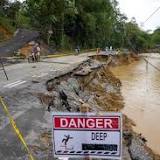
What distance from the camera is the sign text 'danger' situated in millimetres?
6121

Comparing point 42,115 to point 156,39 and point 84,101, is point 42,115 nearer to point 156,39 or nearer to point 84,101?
point 84,101

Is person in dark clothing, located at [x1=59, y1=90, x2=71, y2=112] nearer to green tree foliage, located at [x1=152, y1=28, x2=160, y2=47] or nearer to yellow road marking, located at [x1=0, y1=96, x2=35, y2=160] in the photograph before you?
yellow road marking, located at [x1=0, y1=96, x2=35, y2=160]

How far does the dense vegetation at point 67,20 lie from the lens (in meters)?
45.0

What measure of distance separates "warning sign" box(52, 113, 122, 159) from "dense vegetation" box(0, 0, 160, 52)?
34.3 m

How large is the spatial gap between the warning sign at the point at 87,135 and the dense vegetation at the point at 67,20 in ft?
113

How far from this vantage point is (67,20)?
55.2 m

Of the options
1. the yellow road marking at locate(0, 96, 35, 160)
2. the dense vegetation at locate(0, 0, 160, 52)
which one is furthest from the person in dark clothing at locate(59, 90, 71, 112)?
the dense vegetation at locate(0, 0, 160, 52)

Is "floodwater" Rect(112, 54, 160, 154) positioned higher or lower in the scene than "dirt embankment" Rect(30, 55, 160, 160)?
lower

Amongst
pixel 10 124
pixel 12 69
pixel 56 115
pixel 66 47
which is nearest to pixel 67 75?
pixel 12 69

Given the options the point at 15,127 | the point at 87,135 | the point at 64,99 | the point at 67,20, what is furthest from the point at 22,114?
the point at 67,20

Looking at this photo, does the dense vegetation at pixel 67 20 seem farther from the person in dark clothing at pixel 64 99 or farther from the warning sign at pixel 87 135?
the warning sign at pixel 87 135

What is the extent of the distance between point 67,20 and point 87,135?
49.8 meters

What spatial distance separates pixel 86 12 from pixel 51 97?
44.9m

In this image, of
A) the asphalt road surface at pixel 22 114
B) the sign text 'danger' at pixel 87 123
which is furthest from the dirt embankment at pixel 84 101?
the sign text 'danger' at pixel 87 123
